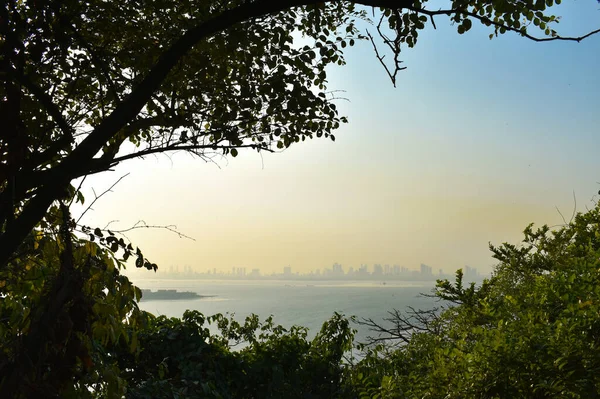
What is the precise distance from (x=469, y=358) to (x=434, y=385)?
1.50 ft

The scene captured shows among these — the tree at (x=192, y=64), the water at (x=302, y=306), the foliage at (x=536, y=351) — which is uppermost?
the tree at (x=192, y=64)

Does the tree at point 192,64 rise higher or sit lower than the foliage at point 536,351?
higher

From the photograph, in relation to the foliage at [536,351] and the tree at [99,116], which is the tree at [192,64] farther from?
the foliage at [536,351]

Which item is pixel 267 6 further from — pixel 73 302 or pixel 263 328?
pixel 263 328

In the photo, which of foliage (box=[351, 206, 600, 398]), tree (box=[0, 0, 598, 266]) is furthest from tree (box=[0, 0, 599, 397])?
foliage (box=[351, 206, 600, 398])

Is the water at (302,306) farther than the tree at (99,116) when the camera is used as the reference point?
Yes

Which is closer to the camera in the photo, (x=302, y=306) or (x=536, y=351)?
(x=536, y=351)

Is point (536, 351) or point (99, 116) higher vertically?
point (99, 116)

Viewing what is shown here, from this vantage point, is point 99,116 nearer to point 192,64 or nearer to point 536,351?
point 192,64

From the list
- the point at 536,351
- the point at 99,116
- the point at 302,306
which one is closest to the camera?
the point at 536,351

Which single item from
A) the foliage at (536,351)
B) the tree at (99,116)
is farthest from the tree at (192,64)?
the foliage at (536,351)

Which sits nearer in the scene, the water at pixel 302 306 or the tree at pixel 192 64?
the tree at pixel 192 64

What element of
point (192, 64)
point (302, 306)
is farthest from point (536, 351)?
point (302, 306)

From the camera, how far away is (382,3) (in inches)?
106
